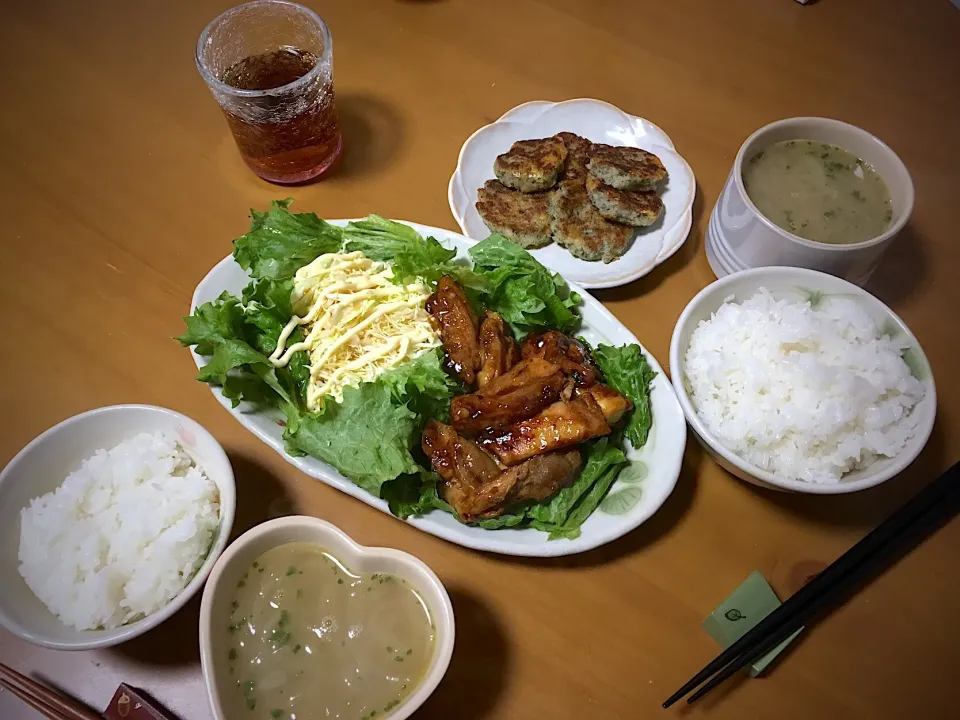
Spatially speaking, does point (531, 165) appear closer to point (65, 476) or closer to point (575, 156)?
point (575, 156)

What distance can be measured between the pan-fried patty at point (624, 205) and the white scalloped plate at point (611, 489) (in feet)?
1.39

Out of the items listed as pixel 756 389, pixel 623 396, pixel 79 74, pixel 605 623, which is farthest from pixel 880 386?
pixel 79 74

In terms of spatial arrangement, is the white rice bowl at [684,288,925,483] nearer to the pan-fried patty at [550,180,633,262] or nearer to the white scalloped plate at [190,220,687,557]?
the white scalloped plate at [190,220,687,557]

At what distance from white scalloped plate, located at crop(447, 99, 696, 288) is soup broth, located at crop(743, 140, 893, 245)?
0.77 feet

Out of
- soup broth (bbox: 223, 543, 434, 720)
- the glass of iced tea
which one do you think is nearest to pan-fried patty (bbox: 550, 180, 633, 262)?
the glass of iced tea

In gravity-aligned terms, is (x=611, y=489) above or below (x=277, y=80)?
below

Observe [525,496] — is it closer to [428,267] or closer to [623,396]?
[623,396]

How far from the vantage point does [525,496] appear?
156 centimetres

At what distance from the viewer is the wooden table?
1532 millimetres

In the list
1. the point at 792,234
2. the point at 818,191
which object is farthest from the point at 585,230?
the point at 818,191

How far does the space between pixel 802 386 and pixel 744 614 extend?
565mm

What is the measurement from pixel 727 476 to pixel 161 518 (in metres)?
1.37

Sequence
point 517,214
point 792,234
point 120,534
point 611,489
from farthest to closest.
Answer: point 517,214, point 792,234, point 611,489, point 120,534

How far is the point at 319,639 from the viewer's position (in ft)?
4.49
